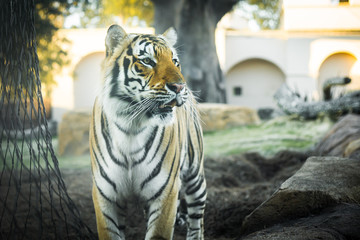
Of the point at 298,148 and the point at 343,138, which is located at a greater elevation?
the point at 343,138

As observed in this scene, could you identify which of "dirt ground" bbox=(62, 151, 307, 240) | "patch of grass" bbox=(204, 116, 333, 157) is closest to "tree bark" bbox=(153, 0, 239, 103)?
"patch of grass" bbox=(204, 116, 333, 157)

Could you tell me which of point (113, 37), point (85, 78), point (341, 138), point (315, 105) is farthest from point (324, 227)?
point (85, 78)

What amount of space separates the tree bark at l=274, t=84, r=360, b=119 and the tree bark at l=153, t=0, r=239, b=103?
2.00 meters

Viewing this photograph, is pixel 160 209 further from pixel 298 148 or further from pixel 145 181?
pixel 298 148

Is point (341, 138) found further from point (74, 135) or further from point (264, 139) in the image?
point (74, 135)

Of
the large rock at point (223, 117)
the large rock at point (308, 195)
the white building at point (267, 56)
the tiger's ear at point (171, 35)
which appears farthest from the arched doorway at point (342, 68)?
the tiger's ear at point (171, 35)

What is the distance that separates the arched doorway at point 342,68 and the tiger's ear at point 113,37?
22.3 ft

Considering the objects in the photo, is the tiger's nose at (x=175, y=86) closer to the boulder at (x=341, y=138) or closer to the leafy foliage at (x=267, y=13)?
the boulder at (x=341, y=138)

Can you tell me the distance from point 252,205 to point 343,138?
1932 mm

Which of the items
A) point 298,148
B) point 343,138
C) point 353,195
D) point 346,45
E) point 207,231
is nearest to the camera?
point 353,195

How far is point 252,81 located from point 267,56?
161 centimetres

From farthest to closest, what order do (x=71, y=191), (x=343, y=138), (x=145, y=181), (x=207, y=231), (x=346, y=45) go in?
(x=346, y=45)
(x=343, y=138)
(x=71, y=191)
(x=207, y=231)
(x=145, y=181)

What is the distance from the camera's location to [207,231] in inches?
129

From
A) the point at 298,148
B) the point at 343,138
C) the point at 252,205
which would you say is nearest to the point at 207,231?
the point at 252,205
